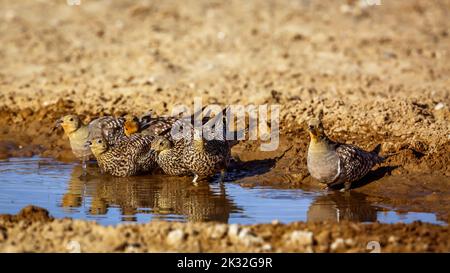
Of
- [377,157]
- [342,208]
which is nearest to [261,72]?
[377,157]

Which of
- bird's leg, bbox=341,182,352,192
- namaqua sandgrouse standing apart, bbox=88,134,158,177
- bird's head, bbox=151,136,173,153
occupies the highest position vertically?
bird's head, bbox=151,136,173,153

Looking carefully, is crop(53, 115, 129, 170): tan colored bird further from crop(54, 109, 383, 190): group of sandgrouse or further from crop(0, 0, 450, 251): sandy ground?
crop(0, 0, 450, 251): sandy ground

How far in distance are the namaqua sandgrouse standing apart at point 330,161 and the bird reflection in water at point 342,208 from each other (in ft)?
0.59

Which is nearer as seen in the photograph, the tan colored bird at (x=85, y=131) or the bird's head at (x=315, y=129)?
the bird's head at (x=315, y=129)

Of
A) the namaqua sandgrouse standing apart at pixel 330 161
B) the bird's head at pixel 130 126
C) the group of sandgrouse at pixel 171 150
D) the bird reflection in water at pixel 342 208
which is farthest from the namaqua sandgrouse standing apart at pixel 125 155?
the bird reflection in water at pixel 342 208

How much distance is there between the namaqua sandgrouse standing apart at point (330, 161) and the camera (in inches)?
370

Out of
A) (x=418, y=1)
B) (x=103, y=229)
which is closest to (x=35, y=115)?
(x=103, y=229)

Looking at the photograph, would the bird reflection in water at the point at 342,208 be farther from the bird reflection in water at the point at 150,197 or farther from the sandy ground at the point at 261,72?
the bird reflection in water at the point at 150,197

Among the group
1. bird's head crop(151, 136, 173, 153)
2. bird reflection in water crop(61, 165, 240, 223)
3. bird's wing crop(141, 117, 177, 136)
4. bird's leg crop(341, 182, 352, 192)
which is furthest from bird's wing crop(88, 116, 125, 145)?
bird's leg crop(341, 182, 352, 192)

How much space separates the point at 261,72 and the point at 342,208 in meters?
5.79

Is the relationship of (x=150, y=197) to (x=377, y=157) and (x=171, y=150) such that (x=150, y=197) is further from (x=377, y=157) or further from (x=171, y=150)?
(x=377, y=157)

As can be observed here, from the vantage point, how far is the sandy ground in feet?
35.0

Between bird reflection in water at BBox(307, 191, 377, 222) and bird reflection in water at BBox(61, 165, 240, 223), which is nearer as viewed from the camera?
bird reflection in water at BBox(307, 191, 377, 222)
